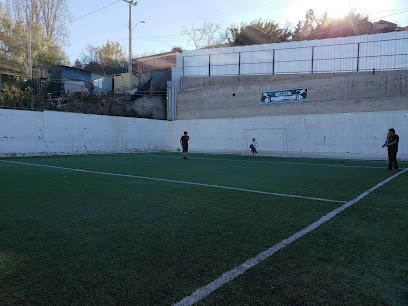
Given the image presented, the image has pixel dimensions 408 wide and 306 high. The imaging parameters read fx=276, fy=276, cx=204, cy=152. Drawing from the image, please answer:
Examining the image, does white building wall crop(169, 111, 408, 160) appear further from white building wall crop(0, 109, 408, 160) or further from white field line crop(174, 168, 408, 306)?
white field line crop(174, 168, 408, 306)

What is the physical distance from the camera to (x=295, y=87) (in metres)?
22.3

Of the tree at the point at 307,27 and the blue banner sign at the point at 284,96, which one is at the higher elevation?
the tree at the point at 307,27

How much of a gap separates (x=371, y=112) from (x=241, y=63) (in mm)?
12218

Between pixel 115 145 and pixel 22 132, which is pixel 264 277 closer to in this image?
pixel 22 132

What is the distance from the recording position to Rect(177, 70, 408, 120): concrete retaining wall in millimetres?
19266

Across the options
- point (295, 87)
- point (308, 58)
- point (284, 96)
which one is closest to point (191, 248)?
point (284, 96)

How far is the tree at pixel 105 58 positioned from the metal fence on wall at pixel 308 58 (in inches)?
1077

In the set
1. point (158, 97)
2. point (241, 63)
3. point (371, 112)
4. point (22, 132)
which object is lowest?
point (22, 132)

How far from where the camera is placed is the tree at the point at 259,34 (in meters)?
41.6

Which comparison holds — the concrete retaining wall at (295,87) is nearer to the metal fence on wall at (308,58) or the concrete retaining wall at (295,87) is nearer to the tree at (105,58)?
the metal fence on wall at (308,58)

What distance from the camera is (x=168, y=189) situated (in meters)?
6.77

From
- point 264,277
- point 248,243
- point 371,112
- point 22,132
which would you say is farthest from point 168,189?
point 371,112

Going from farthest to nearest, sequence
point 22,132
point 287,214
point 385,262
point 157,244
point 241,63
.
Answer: point 241,63 → point 22,132 → point 287,214 → point 157,244 → point 385,262

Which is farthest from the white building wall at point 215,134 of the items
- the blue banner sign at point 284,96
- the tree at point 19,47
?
the tree at point 19,47
